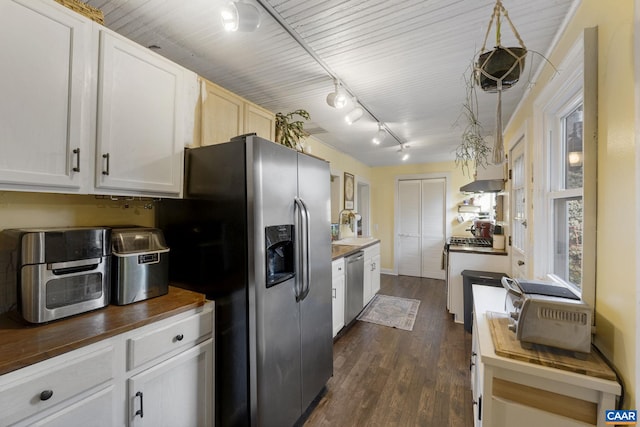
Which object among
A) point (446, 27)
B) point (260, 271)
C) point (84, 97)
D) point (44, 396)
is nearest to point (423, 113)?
point (446, 27)

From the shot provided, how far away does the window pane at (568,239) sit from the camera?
58.0 inches

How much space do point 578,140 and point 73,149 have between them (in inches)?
105

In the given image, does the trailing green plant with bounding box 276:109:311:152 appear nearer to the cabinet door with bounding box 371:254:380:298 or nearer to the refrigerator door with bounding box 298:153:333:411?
the refrigerator door with bounding box 298:153:333:411

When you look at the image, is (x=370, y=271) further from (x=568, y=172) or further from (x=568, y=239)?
(x=568, y=172)

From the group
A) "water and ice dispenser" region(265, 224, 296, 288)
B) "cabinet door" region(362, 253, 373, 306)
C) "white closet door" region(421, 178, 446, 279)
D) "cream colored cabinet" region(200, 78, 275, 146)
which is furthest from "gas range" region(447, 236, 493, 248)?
"cream colored cabinet" region(200, 78, 275, 146)

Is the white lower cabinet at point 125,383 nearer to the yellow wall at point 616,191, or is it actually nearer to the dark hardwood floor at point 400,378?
the dark hardwood floor at point 400,378

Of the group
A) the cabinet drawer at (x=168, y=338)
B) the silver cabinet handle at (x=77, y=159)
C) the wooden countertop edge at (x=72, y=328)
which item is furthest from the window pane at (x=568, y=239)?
the silver cabinet handle at (x=77, y=159)

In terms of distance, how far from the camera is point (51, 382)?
88cm

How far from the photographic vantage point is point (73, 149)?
1155 millimetres

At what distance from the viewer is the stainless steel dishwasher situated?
2.88m

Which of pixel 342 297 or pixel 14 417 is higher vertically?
pixel 14 417

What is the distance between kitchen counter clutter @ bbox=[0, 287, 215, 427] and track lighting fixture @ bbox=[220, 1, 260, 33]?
142cm

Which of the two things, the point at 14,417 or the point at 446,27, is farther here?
the point at 446,27

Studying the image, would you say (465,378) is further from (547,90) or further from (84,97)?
(84,97)
